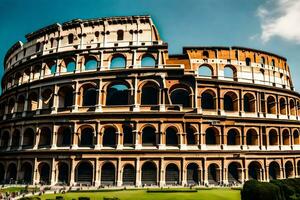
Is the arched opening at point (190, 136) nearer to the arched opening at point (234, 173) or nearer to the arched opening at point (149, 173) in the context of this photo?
the arched opening at point (149, 173)

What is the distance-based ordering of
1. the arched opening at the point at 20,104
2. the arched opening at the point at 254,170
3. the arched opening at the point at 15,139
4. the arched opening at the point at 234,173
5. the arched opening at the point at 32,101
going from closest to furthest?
the arched opening at the point at 234,173, the arched opening at the point at 254,170, the arched opening at the point at 15,139, the arched opening at the point at 32,101, the arched opening at the point at 20,104

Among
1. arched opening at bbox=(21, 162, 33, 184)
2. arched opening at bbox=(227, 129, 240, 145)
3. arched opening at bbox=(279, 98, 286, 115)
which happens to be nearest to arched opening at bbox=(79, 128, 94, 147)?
arched opening at bbox=(21, 162, 33, 184)

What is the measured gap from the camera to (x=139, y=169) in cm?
2814

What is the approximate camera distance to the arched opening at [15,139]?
34.4m

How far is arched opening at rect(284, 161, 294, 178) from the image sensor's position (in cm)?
3400

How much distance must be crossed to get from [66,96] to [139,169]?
513 inches

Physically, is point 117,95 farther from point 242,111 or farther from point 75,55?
point 242,111

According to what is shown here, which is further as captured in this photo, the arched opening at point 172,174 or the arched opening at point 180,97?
the arched opening at point 180,97

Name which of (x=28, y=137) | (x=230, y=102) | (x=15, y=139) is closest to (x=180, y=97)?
(x=230, y=102)

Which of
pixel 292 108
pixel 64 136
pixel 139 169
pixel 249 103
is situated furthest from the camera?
pixel 292 108

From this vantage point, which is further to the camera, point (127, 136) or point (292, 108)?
point (292, 108)

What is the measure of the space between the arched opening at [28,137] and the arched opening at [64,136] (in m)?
4.61

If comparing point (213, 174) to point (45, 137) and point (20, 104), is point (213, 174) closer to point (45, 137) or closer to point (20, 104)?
point (45, 137)

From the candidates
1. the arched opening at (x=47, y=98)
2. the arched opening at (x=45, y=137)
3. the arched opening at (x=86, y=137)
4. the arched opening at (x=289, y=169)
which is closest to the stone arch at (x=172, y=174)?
the arched opening at (x=86, y=137)
